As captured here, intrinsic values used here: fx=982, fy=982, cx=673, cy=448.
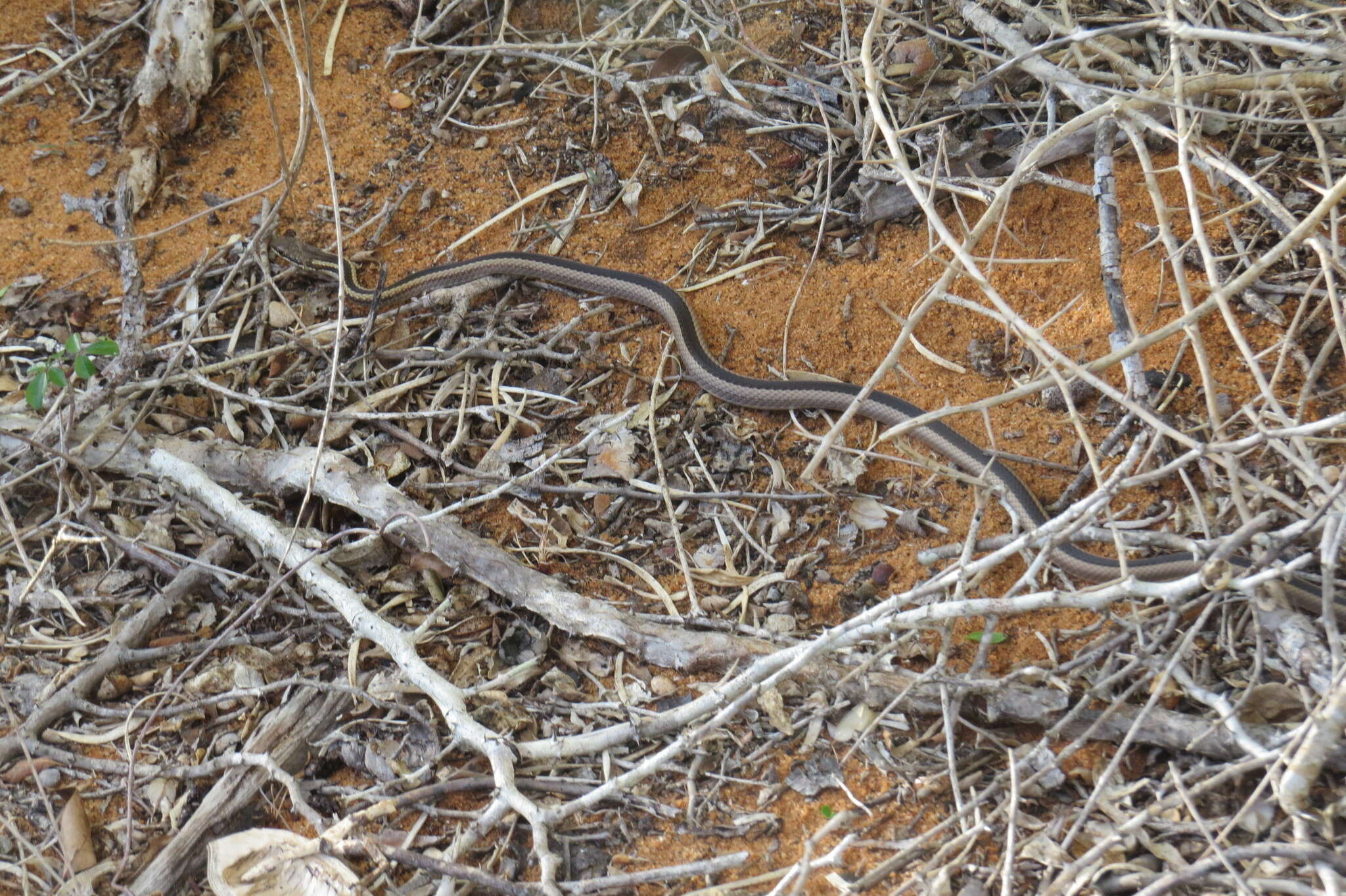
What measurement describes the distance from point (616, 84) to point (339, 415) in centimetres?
238

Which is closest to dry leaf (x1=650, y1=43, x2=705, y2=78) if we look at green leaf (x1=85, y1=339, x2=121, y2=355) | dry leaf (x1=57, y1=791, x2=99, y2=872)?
green leaf (x1=85, y1=339, x2=121, y2=355)

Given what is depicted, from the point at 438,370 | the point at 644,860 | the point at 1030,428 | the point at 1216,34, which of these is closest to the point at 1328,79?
the point at 1216,34

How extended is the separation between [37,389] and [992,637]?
11.5ft

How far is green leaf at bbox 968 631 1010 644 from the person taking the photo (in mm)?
2924

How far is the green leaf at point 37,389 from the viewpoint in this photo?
3664mm

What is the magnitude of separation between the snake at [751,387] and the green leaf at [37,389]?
3.80 feet

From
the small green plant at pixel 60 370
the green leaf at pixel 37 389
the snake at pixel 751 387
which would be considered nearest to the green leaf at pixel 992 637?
the snake at pixel 751 387

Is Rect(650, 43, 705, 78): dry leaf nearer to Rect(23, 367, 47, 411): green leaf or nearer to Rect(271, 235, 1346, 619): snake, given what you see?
Rect(271, 235, 1346, 619): snake

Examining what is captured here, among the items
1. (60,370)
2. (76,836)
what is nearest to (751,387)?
(60,370)

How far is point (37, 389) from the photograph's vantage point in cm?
368

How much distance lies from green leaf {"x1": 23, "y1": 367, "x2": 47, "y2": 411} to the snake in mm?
1159

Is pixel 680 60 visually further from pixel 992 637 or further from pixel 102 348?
pixel 992 637

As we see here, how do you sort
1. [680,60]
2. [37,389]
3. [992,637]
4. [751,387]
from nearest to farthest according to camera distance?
[992,637] → [37,389] → [751,387] → [680,60]

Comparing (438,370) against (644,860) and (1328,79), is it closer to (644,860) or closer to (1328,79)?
(644,860)
